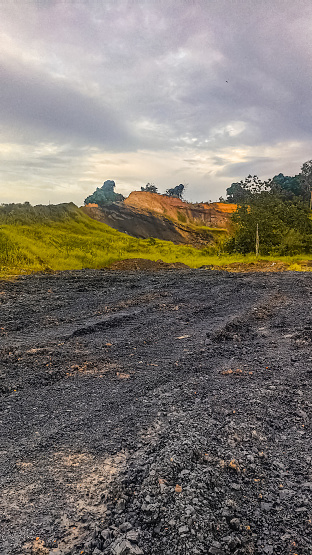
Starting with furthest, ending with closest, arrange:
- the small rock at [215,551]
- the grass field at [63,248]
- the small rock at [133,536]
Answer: the grass field at [63,248] < the small rock at [133,536] < the small rock at [215,551]

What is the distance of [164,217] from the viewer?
65688mm

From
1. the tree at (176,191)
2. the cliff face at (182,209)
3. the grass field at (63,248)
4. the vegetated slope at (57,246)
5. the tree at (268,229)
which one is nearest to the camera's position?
the grass field at (63,248)

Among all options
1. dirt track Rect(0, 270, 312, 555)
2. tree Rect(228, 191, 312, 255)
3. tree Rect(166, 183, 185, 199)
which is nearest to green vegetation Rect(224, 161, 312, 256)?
tree Rect(228, 191, 312, 255)

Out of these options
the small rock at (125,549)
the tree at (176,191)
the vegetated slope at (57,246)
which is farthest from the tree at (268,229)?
the tree at (176,191)

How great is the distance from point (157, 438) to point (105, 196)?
239ft

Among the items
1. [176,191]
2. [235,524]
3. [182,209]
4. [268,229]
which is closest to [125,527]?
[235,524]

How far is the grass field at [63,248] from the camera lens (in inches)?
886

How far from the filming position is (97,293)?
1468 cm

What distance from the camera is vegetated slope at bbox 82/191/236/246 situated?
196ft

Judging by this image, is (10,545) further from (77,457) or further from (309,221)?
(309,221)

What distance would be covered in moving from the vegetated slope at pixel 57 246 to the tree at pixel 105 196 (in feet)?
103

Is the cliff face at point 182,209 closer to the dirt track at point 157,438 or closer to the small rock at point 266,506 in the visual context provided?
the dirt track at point 157,438

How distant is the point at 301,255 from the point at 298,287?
18.8 meters

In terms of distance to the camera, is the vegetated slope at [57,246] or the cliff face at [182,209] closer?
the vegetated slope at [57,246]
